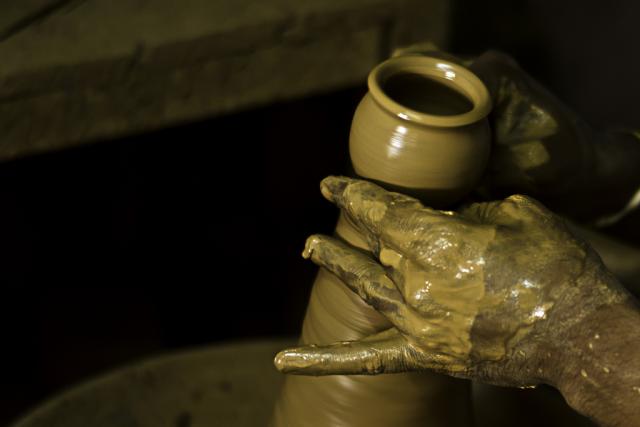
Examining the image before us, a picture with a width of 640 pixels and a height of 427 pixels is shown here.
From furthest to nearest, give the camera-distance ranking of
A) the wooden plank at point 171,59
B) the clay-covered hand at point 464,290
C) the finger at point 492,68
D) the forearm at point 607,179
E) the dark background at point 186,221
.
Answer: the dark background at point 186,221
the wooden plank at point 171,59
the forearm at point 607,179
the finger at point 492,68
the clay-covered hand at point 464,290

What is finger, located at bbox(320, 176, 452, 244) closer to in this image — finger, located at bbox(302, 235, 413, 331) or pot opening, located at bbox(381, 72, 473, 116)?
finger, located at bbox(302, 235, 413, 331)

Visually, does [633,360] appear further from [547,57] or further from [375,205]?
[547,57]

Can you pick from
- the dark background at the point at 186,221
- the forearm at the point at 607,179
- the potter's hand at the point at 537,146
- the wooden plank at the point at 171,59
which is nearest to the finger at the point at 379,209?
the potter's hand at the point at 537,146

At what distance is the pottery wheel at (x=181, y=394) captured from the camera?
1.46m

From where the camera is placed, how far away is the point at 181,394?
152cm

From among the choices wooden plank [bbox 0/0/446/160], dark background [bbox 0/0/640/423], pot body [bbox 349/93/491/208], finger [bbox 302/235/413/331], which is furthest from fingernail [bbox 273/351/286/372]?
dark background [bbox 0/0/640/423]

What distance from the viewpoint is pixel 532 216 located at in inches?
37.8

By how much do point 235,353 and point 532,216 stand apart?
80cm

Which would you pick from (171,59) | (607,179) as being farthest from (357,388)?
(171,59)

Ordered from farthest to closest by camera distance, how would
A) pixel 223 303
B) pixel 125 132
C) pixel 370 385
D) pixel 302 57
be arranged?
pixel 223 303
pixel 302 57
pixel 125 132
pixel 370 385

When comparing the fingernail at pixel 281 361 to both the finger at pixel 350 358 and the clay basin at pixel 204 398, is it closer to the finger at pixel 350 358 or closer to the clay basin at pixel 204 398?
the finger at pixel 350 358

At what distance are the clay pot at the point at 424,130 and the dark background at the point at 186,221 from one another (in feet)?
5.54

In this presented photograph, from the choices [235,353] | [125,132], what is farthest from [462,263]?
[125,132]

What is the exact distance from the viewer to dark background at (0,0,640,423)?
2.53m
